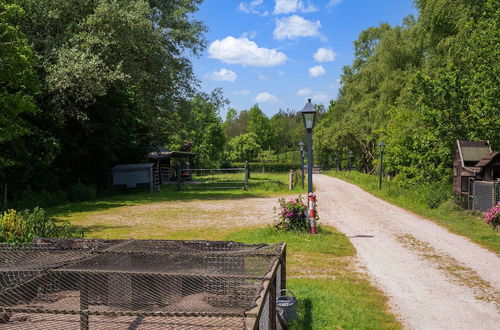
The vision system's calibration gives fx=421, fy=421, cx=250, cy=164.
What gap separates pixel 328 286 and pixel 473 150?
43.8ft

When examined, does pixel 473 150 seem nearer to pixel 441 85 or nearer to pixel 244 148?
pixel 441 85

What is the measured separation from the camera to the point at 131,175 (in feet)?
94.7

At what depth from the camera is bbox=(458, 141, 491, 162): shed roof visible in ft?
58.5

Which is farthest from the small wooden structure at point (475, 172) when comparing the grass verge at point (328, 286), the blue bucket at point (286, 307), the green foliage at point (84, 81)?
the green foliage at point (84, 81)

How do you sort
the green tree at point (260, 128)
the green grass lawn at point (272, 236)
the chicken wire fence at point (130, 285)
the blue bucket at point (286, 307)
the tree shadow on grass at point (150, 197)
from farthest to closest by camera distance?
the green tree at point (260, 128)
the tree shadow on grass at point (150, 197)
the green grass lawn at point (272, 236)
the blue bucket at point (286, 307)
the chicken wire fence at point (130, 285)

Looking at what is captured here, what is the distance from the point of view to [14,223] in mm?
8453

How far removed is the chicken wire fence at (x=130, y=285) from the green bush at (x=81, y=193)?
20.1m

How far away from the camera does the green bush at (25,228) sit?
8.20 m

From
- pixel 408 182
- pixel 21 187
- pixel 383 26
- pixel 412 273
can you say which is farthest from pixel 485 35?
pixel 383 26

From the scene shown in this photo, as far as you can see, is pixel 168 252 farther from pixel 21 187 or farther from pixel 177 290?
pixel 21 187

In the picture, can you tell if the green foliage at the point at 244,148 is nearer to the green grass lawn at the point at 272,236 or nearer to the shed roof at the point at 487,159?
the green grass lawn at the point at 272,236

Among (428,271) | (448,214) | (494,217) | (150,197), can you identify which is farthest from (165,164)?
(428,271)

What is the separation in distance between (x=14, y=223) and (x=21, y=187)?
15.0 meters

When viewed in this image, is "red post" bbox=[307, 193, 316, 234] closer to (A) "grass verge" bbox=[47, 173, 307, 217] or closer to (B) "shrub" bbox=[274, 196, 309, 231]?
(B) "shrub" bbox=[274, 196, 309, 231]
